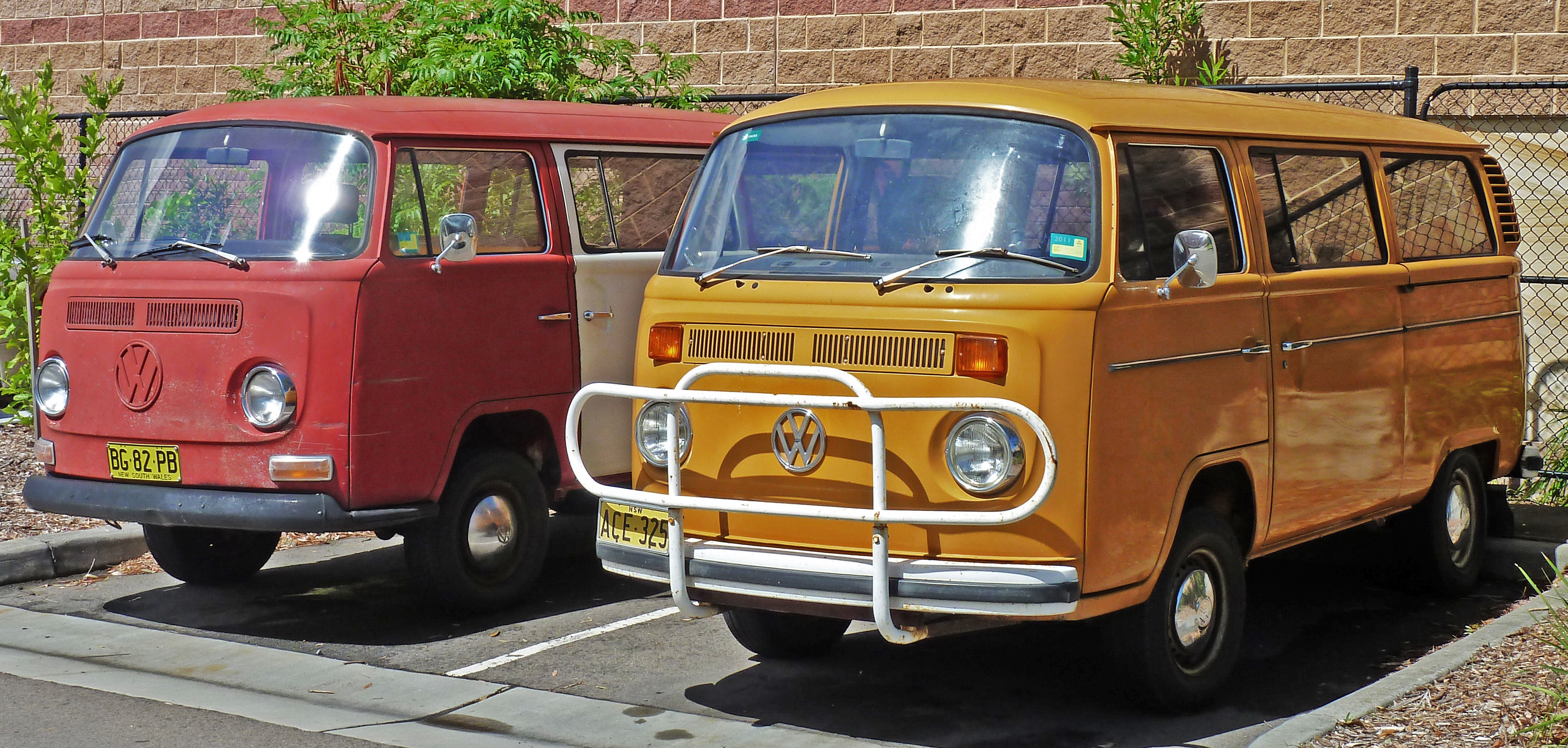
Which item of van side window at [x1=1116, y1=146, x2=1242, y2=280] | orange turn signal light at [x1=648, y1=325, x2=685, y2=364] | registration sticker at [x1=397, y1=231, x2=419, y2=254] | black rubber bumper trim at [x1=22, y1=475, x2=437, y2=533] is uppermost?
Answer: van side window at [x1=1116, y1=146, x2=1242, y2=280]

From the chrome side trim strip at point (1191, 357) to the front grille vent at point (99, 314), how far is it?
13.6 feet

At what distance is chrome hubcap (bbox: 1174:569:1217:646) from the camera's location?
5508mm

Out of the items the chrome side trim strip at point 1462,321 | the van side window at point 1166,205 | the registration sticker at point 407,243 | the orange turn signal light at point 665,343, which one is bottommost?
the orange turn signal light at point 665,343

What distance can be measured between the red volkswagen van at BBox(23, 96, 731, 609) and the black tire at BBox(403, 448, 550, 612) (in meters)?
0.01

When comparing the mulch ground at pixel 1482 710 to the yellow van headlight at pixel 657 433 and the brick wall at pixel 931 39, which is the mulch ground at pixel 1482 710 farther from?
the brick wall at pixel 931 39

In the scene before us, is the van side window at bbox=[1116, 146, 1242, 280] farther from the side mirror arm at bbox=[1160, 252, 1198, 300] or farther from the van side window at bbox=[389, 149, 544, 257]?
the van side window at bbox=[389, 149, 544, 257]

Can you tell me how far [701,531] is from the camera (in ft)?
17.8

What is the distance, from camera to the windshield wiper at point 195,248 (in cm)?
658

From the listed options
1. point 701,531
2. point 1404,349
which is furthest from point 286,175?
point 1404,349

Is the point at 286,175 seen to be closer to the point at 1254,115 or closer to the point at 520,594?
the point at 520,594

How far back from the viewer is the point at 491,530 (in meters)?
7.14

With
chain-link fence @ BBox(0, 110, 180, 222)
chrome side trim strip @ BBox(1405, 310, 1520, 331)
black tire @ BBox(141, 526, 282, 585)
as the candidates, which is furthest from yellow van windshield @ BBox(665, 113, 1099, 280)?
chain-link fence @ BBox(0, 110, 180, 222)

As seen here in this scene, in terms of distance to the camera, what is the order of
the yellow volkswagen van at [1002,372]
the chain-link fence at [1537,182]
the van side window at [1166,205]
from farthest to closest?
1. the chain-link fence at [1537,182]
2. the van side window at [1166,205]
3. the yellow volkswagen van at [1002,372]

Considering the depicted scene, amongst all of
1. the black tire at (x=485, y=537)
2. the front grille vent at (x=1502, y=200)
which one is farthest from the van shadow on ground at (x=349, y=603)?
the front grille vent at (x=1502, y=200)
